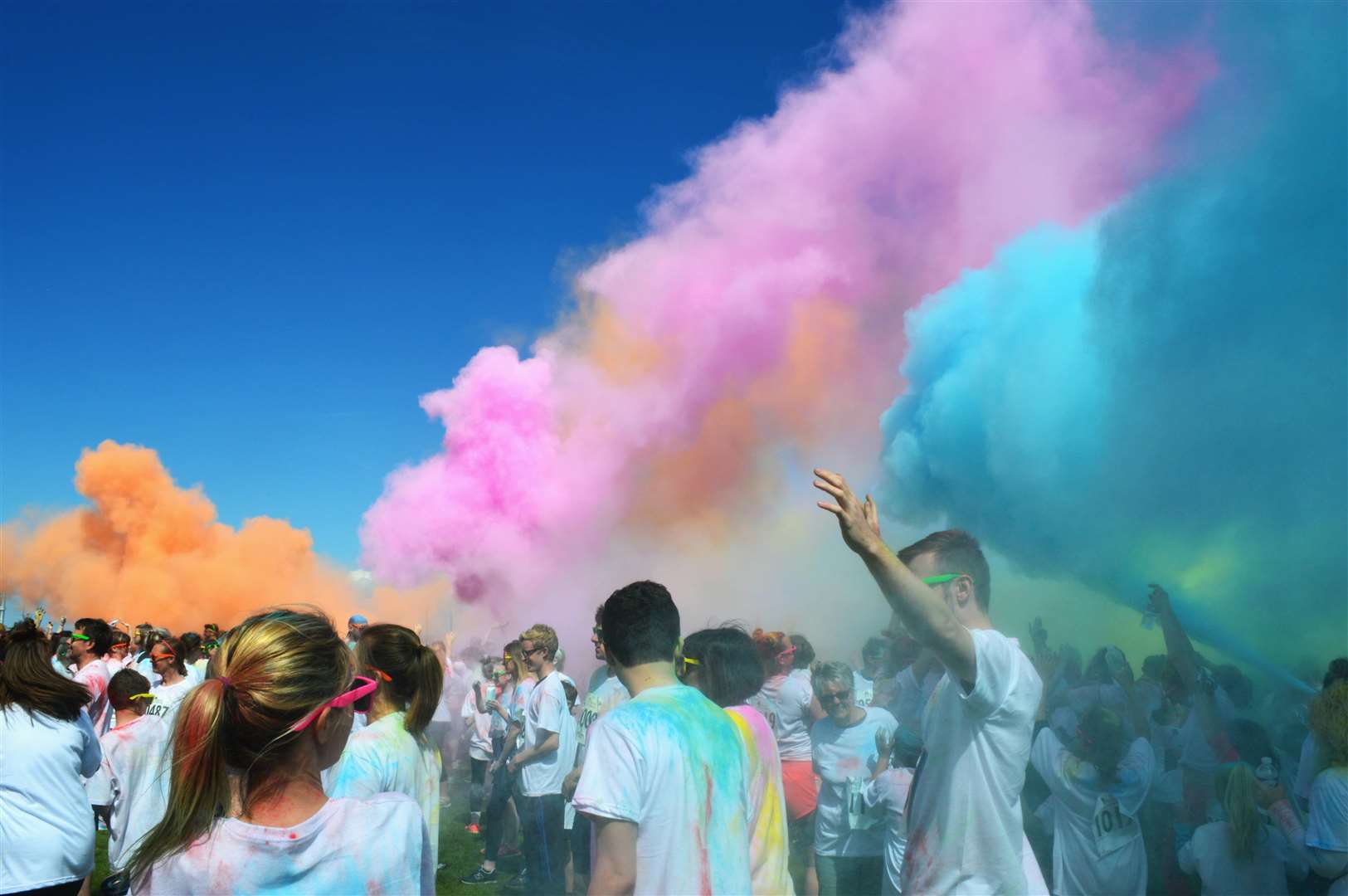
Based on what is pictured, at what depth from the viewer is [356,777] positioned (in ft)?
10.4

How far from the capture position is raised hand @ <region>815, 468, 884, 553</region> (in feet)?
8.20

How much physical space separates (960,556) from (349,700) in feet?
7.10

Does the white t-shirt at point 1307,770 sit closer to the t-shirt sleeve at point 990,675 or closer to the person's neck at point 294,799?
the t-shirt sleeve at point 990,675

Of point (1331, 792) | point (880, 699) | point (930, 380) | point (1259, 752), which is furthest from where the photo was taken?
point (930, 380)

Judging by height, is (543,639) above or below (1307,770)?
above

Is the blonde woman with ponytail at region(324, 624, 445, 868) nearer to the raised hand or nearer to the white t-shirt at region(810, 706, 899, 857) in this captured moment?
the raised hand

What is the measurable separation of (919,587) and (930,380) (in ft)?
31.0

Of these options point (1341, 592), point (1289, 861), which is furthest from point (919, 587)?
point (1341, 592)

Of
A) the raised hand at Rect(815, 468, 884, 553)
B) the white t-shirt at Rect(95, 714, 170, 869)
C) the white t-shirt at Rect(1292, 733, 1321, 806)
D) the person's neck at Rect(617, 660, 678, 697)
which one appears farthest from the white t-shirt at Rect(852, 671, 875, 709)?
the white t-shirt at Rect(95, 714, 170, 869)

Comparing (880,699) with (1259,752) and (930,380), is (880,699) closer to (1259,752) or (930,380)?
(1259,752)

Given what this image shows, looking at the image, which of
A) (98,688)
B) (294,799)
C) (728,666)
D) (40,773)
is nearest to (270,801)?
(294,799)

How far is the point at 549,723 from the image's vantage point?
6824 millimetres

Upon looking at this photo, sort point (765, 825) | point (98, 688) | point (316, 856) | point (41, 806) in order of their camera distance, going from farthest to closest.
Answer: point (98, 688), point (41, 806), point (765, 825), point (316, 856)

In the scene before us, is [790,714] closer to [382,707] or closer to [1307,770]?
[1307,770]
